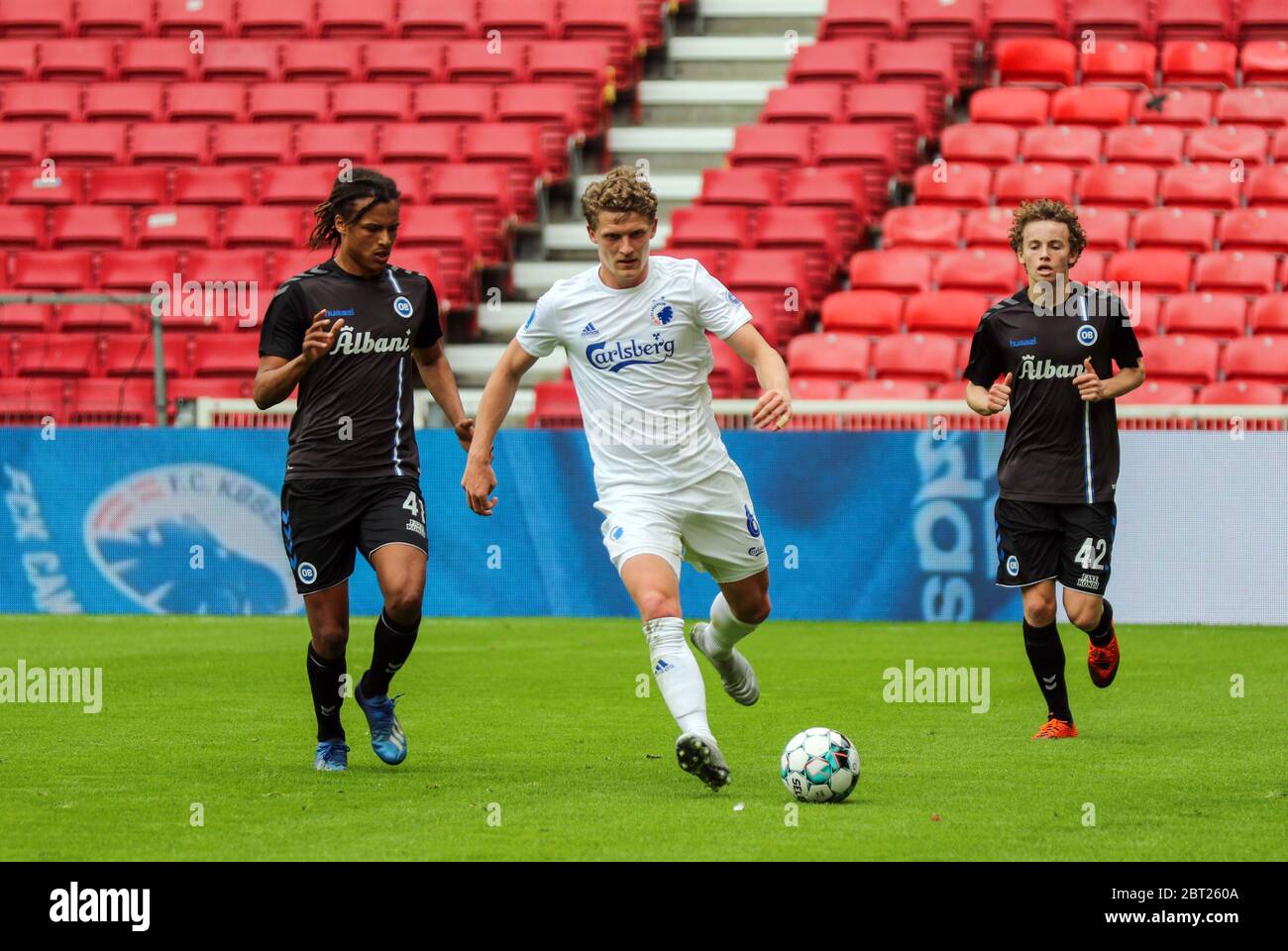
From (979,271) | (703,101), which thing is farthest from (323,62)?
(979,271)

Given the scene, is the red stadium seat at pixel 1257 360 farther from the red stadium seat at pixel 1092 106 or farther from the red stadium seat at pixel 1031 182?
the red stadium seat at pixel 1092 106

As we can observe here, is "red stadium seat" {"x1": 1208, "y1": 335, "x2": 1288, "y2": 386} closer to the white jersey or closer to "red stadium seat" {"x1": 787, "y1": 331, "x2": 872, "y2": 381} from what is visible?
"red stadium seat" {"x1": 787, "y1": 331, "x2": 872, "y2": 381}

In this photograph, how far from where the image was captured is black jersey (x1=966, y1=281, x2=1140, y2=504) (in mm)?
9172

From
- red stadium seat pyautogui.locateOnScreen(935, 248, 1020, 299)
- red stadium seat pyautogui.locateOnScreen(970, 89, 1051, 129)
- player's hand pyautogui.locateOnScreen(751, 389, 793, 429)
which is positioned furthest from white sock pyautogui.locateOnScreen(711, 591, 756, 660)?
red stadium seat pyautogui.locateOnScreen(970, 89, 1051, 129)

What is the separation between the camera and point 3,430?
53.9 feet

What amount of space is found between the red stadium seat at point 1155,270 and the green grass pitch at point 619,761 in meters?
5.20

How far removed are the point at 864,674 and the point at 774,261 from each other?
8.12m

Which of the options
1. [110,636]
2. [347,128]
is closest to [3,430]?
[110,636]

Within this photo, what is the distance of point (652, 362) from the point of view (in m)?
7.90

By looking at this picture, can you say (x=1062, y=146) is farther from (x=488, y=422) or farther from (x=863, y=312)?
(x=488, y=422)

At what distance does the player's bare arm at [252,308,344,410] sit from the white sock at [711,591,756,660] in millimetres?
1969

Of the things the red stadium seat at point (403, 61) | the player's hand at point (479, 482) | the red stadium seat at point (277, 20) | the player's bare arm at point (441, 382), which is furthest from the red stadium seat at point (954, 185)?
the player's hand at point (479, 482)

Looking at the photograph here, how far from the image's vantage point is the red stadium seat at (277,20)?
80.4ft
